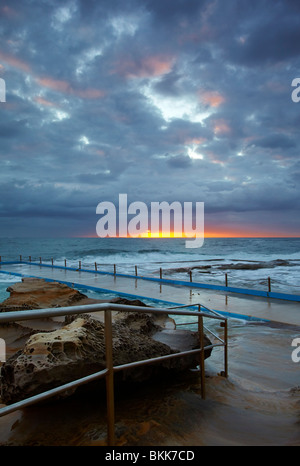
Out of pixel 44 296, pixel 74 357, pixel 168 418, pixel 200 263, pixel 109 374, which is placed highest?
pixel 109 374

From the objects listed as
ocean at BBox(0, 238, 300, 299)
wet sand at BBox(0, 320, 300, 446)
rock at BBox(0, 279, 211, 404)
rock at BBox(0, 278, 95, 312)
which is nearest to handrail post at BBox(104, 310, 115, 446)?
wet sand at BBox(0, 320, 300, 446)

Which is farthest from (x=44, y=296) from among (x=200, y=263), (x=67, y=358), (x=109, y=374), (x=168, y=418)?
(x=200, y=263)

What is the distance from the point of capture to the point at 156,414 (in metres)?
2.31

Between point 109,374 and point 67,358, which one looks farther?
point 67,358

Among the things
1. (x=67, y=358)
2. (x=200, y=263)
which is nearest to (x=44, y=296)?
(x=67, y=358)

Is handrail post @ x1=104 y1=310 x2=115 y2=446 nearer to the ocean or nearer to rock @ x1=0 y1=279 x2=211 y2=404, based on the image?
rock @ x1=0 y1=279 x2=211 y2=404

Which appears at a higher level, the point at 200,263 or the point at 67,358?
the point at 67,358

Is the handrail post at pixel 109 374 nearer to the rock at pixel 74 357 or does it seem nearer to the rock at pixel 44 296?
the rock at pixel 74 357

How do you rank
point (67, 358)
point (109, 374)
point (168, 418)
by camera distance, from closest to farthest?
point (109, 374) → point (168, 418) → point (67, 358)

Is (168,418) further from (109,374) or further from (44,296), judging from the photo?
(44,296)

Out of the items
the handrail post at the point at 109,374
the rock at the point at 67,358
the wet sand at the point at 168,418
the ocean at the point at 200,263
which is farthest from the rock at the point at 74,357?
the ocean at the point at 200,263

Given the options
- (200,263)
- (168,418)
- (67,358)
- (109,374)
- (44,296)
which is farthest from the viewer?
(200,263)
